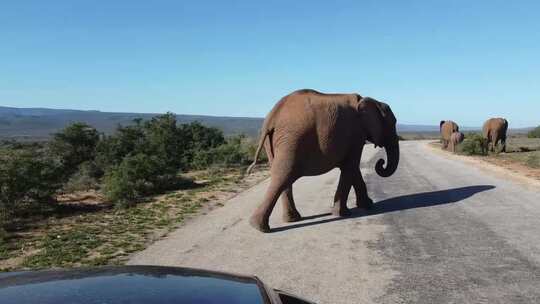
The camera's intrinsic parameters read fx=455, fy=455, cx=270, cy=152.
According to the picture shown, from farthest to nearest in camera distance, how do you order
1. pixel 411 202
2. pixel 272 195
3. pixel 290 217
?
pixel 411 202, pixel 290 217, pixel 272 195

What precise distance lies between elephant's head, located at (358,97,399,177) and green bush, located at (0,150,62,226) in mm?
8531

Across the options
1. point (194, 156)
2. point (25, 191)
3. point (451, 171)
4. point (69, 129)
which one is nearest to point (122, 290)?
point (25, 191)

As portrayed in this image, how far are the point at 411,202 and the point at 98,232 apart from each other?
282 inches

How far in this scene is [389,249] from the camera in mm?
6918

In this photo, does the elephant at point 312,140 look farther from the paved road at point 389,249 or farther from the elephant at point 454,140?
the elephant at point 454,140

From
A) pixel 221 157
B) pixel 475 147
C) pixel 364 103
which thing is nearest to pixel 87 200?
pixel 364 103

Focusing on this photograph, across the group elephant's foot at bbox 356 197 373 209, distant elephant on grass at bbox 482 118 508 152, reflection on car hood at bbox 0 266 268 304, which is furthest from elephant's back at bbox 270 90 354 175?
distant elephant on grass at bbox 482 118 508 152

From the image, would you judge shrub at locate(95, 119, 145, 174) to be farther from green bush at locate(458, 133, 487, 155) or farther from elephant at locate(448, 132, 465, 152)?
elephant at locate(448, 132, 465, 152)

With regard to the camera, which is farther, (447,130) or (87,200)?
(447,130)

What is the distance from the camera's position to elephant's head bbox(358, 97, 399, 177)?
10047 millimetres

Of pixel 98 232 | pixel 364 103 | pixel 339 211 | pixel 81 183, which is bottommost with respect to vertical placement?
pixel 81 183

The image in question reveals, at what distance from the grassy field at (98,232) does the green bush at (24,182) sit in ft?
2.55

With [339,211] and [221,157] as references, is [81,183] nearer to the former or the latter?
[221,157]

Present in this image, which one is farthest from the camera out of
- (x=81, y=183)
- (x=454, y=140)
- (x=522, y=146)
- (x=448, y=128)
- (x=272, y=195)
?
(x=448, y=128)
